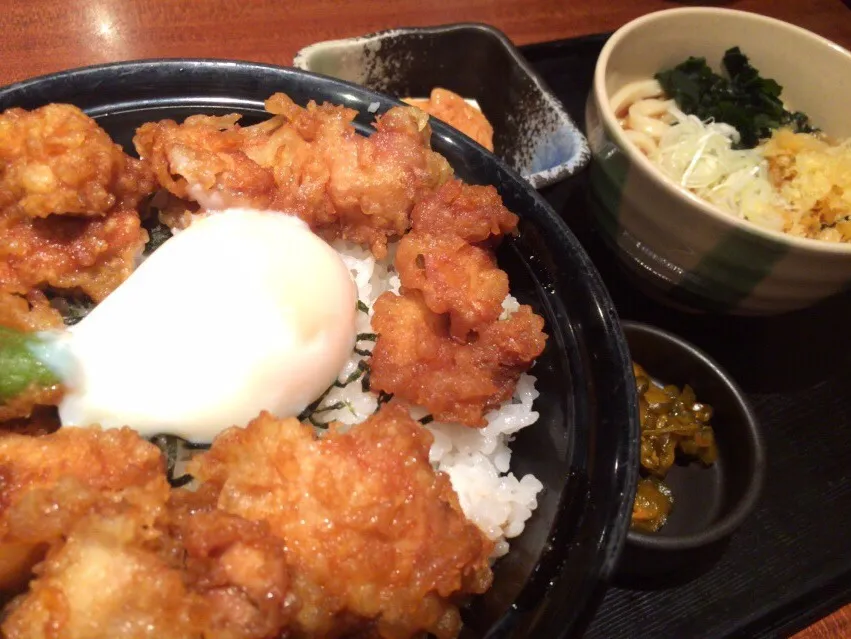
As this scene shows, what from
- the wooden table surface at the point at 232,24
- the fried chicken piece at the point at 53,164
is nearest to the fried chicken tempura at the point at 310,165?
the fried chicken piece at the point at 53,164

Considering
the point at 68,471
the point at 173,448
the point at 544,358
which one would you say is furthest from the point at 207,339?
the point at 544,358

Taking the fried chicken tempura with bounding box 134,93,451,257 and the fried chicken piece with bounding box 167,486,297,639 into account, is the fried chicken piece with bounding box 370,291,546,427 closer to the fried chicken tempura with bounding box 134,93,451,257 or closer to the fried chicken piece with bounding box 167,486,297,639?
the fried chicken tempura with bounding box 134,93,451,257

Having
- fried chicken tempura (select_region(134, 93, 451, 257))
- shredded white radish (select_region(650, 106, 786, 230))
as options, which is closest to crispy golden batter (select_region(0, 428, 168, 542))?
fried chicken tempura (select_region(134, 93, 451, 257))

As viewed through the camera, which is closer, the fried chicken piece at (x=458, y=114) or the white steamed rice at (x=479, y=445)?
the white steamed rice at (x=479, y=445)

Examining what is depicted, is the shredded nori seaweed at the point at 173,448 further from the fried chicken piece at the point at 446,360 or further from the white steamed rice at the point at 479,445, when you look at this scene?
the fried chicken piece at the point at 446,360

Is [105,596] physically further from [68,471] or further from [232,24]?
[232,24]

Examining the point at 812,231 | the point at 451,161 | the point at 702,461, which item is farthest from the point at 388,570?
the point at 812,231
